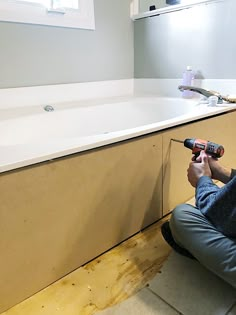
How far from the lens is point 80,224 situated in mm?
956

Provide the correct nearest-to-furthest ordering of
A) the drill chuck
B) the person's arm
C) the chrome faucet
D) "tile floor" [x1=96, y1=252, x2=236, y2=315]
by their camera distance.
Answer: the person's arm < "tile floor" [x1=96, y1=252, x2=236, y2=315] < the drill chuck < the chrome faucet

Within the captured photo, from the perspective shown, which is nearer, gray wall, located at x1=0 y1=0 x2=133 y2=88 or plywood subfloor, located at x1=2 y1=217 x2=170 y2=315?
plywood subfloor, located at x1=2 y1=217 x2=170 y2=315

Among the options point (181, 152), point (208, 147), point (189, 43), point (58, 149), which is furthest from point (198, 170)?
point (189, 43)

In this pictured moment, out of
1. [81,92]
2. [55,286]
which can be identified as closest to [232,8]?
[81,92]

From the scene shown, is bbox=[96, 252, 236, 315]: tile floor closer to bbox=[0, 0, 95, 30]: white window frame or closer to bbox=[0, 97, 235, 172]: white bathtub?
bbox=[0, 97, 235, 172]: white bathtub

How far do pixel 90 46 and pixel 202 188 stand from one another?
1.47 m

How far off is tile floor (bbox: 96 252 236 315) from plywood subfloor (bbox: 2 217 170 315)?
3 centimetres

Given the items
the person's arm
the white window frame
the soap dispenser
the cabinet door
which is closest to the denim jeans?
the person's arm

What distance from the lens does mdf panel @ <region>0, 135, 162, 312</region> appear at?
2.58 feet

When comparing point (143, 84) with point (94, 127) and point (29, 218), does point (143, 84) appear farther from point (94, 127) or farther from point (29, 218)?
point (29, 218)

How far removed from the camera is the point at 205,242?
0.83 meters

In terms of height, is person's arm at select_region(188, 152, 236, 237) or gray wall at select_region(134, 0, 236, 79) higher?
gray wall at select_region(134, 0, 236, 79)

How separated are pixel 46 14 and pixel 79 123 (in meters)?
0.70

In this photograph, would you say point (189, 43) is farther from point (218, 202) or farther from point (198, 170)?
point (218, 202)
